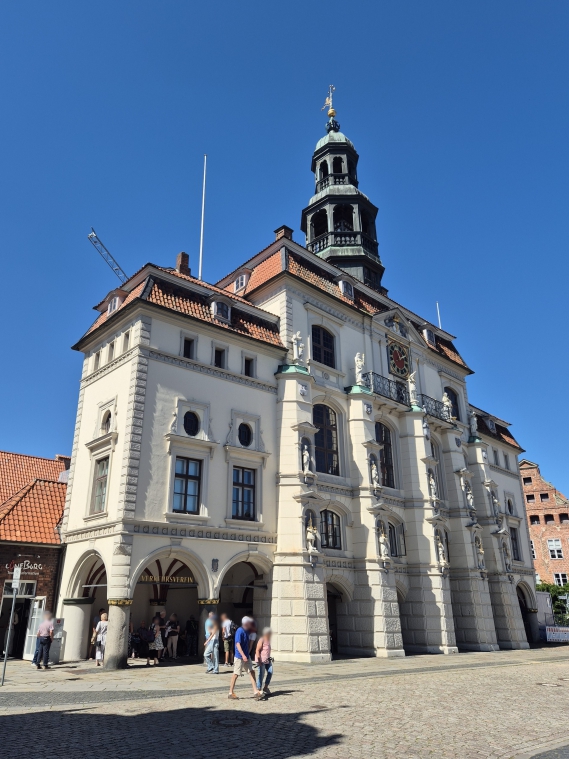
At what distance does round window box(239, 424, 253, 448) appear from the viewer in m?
25.5

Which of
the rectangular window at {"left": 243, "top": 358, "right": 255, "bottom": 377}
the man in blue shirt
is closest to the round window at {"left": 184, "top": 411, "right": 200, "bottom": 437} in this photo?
the rectangular window at {"left": 243, "top": 358, "right": 255, "bottom": 377}

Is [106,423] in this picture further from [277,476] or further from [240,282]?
[240,282]

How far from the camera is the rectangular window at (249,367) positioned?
1055 inches

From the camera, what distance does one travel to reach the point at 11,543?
73.3ft

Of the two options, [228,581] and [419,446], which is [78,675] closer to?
[228,581]

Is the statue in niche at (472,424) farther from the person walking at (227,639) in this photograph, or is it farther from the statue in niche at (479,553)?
the person walking at (227,639)

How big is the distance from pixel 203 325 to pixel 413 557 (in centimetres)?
1648

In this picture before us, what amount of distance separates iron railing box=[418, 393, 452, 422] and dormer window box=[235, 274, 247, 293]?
12.9m

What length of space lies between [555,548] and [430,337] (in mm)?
37358

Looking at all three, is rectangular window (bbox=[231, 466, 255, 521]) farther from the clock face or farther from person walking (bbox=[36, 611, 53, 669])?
the clock face

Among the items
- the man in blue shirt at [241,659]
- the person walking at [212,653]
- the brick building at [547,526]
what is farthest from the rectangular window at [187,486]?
the brick building at [547,526]

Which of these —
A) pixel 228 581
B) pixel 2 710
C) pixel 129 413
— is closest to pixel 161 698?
pixel 2 710

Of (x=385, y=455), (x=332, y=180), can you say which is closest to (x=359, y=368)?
(x=385, y=455)

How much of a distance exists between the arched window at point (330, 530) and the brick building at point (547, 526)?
45.2 meters
